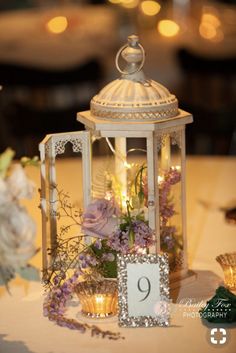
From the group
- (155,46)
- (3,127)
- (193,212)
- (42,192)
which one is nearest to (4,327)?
Answer: (42,192)

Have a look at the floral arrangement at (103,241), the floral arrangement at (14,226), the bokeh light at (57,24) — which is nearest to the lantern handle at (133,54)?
the floral arrangement at (103,241)

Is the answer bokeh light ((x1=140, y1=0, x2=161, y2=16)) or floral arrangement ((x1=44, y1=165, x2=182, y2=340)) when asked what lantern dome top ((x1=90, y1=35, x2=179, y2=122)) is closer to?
floral arrangement ((x1=44, y1=165, x2=182, y2=340))

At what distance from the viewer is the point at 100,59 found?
4.25 meters

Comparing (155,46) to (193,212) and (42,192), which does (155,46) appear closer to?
(193,212)

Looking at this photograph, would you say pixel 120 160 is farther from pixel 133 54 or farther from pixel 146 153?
pixel 133 54

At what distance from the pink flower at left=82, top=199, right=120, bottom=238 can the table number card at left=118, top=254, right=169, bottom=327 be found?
0.09m

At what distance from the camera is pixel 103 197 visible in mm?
1963

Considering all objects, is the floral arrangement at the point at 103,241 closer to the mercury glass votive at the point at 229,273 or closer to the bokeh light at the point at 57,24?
the mercury glass votive at the point at 229,273

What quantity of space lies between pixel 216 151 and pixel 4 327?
237 centimetres

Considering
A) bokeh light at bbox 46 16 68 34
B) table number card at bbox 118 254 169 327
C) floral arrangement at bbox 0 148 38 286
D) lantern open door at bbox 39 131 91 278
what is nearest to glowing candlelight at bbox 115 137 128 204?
Result: lantern open door at bbox 39 131 91 278

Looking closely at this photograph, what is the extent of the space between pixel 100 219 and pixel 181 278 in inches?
10.9

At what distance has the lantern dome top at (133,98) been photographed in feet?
6.05

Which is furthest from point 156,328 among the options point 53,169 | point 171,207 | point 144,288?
point 53,169

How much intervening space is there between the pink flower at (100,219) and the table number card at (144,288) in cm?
9
